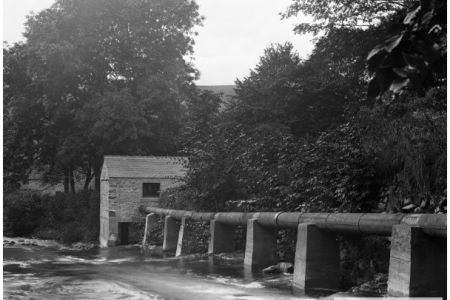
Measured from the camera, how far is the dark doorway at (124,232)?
111ft

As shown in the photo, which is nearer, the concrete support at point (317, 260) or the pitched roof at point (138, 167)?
the concrete support at point (317, 260)

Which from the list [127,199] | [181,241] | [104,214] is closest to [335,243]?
[181,241]

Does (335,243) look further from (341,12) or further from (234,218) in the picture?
(341,12)

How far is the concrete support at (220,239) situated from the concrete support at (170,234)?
5897 mm

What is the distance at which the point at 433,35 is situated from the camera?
330 centimetres

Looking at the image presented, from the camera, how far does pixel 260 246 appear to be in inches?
692

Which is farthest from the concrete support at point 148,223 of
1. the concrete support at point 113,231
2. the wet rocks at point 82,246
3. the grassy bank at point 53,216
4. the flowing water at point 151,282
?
the flowing water at point 151,282

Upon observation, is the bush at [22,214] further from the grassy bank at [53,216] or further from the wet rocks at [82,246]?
the wet rocks at [82,246]

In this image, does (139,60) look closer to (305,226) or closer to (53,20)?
(53,20)

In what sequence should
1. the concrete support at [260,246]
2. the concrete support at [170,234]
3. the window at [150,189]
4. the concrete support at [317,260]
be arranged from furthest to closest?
the window at [150,189] → the concrete support at [170,234] → the concrete support at [260,246] → the concrete support at [317,260]

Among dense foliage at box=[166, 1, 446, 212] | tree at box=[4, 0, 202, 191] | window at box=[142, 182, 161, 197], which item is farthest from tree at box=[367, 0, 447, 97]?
tree at box=[4, 0, 202, 191]

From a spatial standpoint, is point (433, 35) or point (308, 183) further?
point (308, 183)

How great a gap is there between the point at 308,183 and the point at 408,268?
702 cm

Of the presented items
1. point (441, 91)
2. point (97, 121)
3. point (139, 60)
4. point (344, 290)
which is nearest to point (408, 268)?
point (344, 290)
